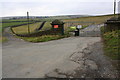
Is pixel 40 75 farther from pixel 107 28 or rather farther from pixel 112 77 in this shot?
pixel 107 28

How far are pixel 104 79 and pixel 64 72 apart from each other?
1.51m

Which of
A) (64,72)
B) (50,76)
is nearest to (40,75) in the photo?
(50,76)

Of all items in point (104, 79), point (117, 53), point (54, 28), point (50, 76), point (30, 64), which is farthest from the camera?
point (54, 28)

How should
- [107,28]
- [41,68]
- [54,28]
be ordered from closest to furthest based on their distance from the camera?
[41,68], [107,28], [54,28]

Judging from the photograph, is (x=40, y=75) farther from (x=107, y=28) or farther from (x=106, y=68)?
(x=107, y=28)

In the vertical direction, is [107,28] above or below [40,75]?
above

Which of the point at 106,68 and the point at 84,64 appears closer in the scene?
the point at 106,68

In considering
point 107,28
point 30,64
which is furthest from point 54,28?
point 30,64

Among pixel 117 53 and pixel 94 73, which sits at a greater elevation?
pixel 117 53

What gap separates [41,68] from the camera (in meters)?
5.47

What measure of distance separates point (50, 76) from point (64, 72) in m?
0.61

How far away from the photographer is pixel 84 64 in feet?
18.7

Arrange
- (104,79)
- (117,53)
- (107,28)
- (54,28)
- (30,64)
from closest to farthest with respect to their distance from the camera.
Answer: (104,79) → (30,64) → (117,53) → (107,28) → (54,28)

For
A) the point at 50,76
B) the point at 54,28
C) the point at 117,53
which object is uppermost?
the point at 54,28
